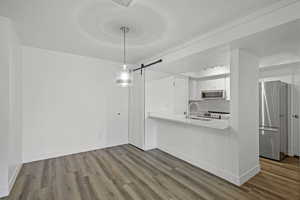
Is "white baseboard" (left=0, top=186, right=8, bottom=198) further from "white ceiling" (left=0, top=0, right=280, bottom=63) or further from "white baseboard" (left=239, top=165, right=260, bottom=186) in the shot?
"white baseboard" (left=239, top=165, right=260, bottom=186)

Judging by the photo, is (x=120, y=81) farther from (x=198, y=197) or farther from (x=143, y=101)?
(x=198, y=197)

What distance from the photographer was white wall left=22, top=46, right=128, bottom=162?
3.06 m

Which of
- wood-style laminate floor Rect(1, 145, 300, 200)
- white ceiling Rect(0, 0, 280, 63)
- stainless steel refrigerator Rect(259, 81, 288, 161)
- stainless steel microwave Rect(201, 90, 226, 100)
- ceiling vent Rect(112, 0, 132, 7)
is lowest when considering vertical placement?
wood-style laminate floor Rect(1, 145, 300, 200)

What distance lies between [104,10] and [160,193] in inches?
106

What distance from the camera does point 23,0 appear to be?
5.55 ft

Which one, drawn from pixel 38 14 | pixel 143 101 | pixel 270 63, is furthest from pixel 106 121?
pixel 270 63

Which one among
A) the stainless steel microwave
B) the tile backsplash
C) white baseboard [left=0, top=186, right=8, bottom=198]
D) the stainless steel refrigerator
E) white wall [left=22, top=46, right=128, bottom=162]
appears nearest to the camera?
white baseboard [left=0, top=186, right=8, bottom=198]

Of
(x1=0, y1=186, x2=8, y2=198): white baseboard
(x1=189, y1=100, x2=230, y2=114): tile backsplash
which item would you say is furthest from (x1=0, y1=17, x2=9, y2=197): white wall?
(x1=189, y1=100, x2=230, y2=114): tile backsplash

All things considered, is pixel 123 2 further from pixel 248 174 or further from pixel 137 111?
pixel 248 174

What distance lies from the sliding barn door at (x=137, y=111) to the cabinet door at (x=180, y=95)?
117 cm

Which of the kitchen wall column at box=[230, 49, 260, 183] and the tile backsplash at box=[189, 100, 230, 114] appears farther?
the tile backsplash at box=[189, 100, 230, 114]

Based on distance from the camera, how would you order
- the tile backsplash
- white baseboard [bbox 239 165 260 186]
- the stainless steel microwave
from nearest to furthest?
white baseboard [bbox 239 165 260 186] < the stainless steel microwave < the tile backsplash

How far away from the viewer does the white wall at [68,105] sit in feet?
10.0

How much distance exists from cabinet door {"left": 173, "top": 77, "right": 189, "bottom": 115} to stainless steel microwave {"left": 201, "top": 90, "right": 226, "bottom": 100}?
0.62m
